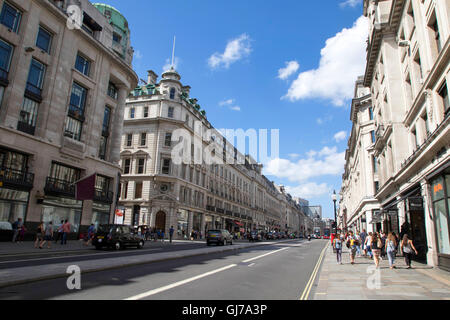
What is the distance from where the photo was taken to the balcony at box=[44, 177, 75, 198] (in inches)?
968

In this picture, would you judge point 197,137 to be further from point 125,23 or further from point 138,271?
point 138,271

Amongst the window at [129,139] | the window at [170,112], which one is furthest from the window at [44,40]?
the window at [129,139]

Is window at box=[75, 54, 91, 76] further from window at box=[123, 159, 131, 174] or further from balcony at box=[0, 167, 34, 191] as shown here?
window at box=[123, 159, 131, 174]

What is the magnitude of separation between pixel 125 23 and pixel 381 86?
30884 millimetres

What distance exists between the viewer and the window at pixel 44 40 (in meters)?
25.0

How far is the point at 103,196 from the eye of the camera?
31359 millimetres

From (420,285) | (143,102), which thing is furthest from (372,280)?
(143,102)

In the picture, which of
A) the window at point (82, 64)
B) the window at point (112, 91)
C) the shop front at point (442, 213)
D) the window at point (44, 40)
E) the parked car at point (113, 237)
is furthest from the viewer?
the window at point (112, 91)

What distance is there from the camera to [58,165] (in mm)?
26469

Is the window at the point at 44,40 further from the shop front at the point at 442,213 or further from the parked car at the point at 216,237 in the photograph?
the shop front at the point at 442,213

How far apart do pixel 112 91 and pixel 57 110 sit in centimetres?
1003

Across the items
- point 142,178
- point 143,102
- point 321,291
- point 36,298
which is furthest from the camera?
point 143,102

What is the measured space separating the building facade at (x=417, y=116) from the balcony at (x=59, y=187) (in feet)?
85.5

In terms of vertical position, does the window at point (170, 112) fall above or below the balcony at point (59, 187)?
above
